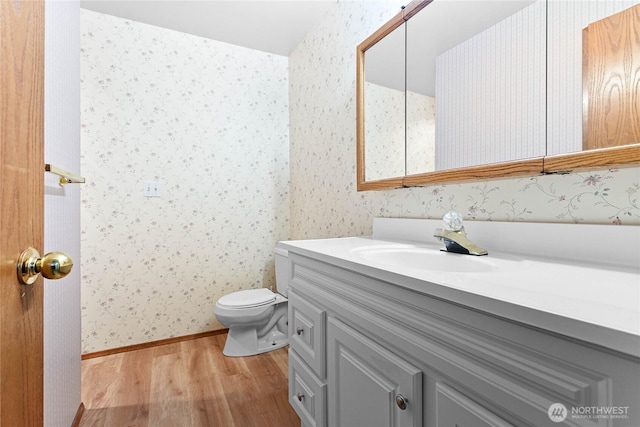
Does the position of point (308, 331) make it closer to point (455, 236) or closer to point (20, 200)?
point (455, 236)

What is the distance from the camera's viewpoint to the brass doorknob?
1.44ft

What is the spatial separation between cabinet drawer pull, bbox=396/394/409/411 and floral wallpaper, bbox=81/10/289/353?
6.55 ft

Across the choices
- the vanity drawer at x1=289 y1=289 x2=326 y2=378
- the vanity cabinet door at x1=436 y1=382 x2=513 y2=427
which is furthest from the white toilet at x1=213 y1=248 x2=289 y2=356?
the vanity cabinet door at x1=436 y1=382 x2=513 y2=427

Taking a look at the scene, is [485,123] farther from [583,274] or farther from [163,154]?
[163,154]

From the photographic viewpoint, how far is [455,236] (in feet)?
3.27

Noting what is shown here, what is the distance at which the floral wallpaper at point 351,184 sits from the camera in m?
0.82

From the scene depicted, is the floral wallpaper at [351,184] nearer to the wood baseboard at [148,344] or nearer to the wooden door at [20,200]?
the wood baseboard at [148,344]

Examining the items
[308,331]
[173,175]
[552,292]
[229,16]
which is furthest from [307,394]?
[229,16]

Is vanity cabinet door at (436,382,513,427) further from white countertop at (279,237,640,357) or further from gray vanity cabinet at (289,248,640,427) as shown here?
white countertop at (279,237,640,357)

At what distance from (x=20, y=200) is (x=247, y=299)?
5.74ft

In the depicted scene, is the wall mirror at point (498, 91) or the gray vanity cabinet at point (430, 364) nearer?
the gray vanity cabinet at point (430, 364)

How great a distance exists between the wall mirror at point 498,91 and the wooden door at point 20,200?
1138mm

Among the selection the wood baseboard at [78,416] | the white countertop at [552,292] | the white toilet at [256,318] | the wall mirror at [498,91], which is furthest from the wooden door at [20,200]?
the white toilet at [256,318]

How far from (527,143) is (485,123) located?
171 mm
